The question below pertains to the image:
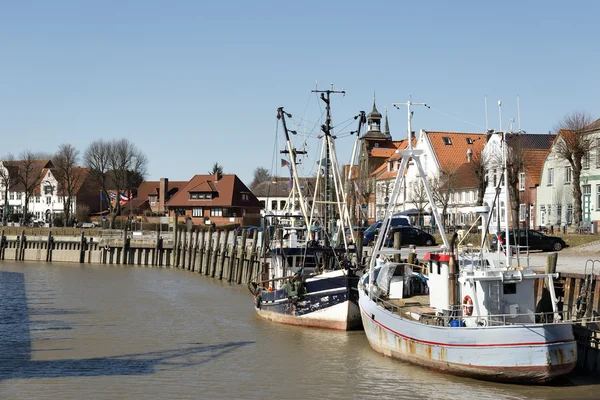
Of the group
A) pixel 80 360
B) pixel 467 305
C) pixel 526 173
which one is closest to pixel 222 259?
pixel 526 173

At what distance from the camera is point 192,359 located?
29000mm

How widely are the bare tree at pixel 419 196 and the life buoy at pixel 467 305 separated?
54.2 meters

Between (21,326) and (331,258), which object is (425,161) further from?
(21,326)

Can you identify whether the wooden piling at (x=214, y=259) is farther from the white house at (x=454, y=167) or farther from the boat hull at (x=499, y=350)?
the boat hull at (x=499, y=350)

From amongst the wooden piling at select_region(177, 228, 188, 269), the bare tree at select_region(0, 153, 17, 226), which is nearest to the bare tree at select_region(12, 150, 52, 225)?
the bare tree at select_region(0, 153, 17, 226)

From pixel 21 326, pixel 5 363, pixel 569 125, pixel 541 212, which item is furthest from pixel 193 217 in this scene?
pixel 5 363

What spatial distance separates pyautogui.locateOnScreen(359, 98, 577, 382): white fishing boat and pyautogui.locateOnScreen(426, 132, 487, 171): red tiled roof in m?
60.8

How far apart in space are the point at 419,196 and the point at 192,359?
57.5 metres

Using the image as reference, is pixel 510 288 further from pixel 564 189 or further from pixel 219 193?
pixel 219 193

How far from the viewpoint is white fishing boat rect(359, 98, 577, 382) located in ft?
75.1

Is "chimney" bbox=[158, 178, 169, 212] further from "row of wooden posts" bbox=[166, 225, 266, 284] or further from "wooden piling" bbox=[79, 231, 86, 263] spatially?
"row of wooden posts" bbox=[166, 225, 266, 284]

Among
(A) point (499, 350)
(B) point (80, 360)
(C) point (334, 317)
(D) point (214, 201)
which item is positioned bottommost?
(B) point (80, 360)

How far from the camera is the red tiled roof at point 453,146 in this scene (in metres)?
90.6

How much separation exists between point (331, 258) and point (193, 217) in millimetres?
85313
